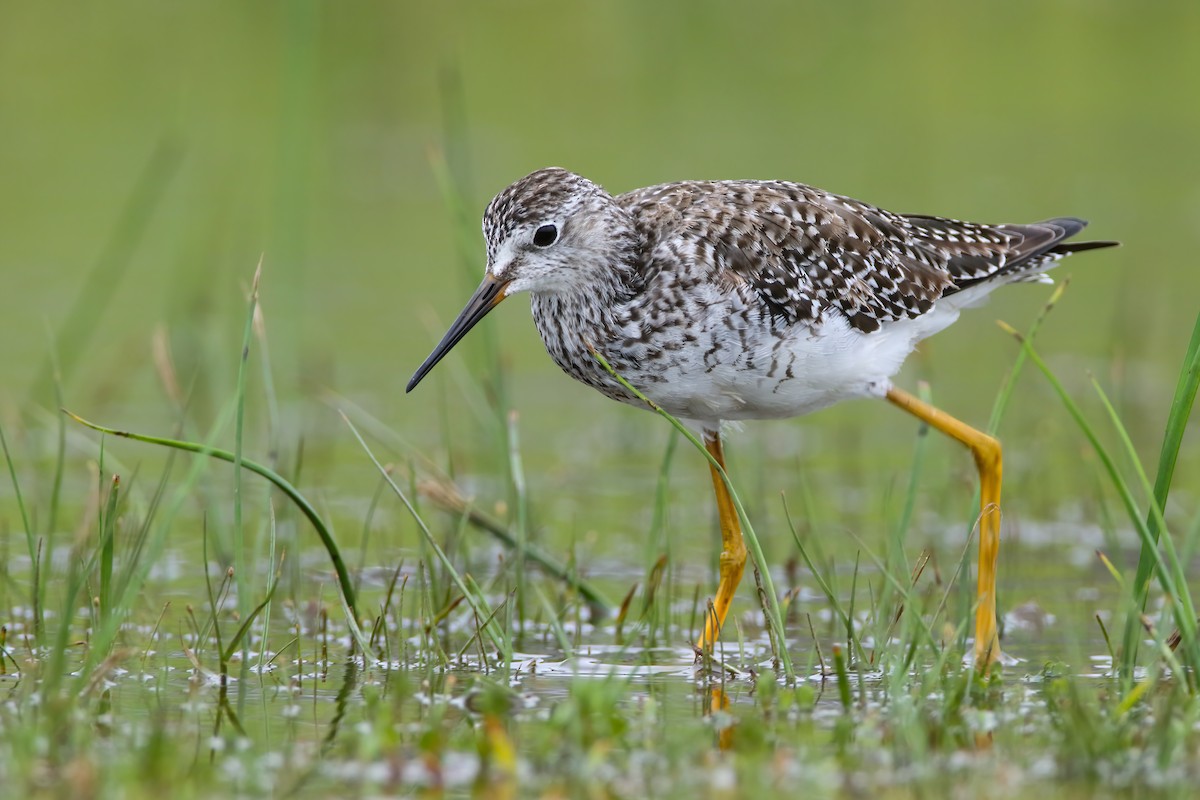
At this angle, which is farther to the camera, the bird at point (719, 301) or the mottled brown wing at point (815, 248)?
the mottled brown wing at point (815, 248)

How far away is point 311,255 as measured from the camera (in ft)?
51.1

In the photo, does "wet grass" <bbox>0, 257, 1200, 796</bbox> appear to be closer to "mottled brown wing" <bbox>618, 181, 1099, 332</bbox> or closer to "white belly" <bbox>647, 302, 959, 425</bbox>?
"white belly" <bbox>647, 302, 959, 425</bbox>

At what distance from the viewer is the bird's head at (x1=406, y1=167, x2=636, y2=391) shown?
7.03 meters

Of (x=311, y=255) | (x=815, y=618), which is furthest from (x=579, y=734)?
(x=311, y=255)

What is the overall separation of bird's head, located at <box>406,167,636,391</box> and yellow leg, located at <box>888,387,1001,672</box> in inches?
56.7

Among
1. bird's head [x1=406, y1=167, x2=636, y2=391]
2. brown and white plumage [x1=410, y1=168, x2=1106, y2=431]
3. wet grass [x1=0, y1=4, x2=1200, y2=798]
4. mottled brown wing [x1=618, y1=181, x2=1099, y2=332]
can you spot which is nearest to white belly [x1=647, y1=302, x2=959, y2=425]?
brown and white plumage [x1=410, y1=168, x2=1106, y2=431]

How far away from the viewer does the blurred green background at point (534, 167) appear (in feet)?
36.4

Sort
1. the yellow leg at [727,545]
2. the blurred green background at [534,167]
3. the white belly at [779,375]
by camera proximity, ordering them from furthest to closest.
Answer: the blurred green background at [534,167], the yellow leg at [727,545], the white belly at [779,375]

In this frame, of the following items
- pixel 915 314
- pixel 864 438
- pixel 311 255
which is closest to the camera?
pixel 915 314

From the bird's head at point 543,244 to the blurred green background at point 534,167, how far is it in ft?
4.64

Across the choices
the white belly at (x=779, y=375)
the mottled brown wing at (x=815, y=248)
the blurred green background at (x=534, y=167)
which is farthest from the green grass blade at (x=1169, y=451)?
the blurred green background at (x=534, y=167)

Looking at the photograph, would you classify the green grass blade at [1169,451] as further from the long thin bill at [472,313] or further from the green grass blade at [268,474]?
the green grass blade at [268,474]

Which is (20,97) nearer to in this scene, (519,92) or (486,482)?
(519,92)

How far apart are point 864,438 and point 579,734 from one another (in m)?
6.57
